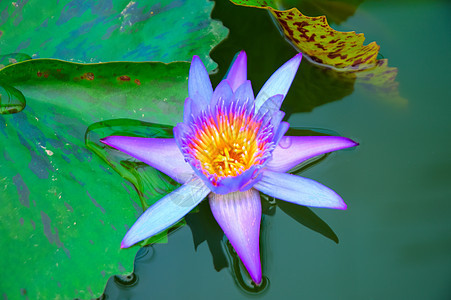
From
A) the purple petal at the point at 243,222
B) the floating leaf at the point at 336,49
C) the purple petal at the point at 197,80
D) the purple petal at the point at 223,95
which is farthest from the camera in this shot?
the floating leaf at the point at 336,49

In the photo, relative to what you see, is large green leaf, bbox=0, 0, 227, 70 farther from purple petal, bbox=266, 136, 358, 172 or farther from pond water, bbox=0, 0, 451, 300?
purple petal, bbox=266, 136, 358, 172

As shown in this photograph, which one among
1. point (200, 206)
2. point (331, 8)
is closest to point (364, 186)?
point (200, 206)

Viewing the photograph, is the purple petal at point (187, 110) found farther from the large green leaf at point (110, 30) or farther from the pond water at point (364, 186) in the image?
the pond water at point (364, 186)

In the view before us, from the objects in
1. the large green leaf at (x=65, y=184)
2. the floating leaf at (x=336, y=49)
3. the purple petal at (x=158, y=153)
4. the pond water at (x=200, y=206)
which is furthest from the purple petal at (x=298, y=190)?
the floating leaf at (x=336, y=49)

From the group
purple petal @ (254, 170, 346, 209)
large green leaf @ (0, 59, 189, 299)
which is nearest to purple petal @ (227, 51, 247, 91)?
large green leaf @ (0, 59, 189, 299)

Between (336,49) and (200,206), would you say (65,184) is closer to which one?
(200,206)

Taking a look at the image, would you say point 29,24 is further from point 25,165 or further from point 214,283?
point 214,283

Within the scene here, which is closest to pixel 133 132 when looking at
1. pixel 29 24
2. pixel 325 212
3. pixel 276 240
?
pixel 29 24
